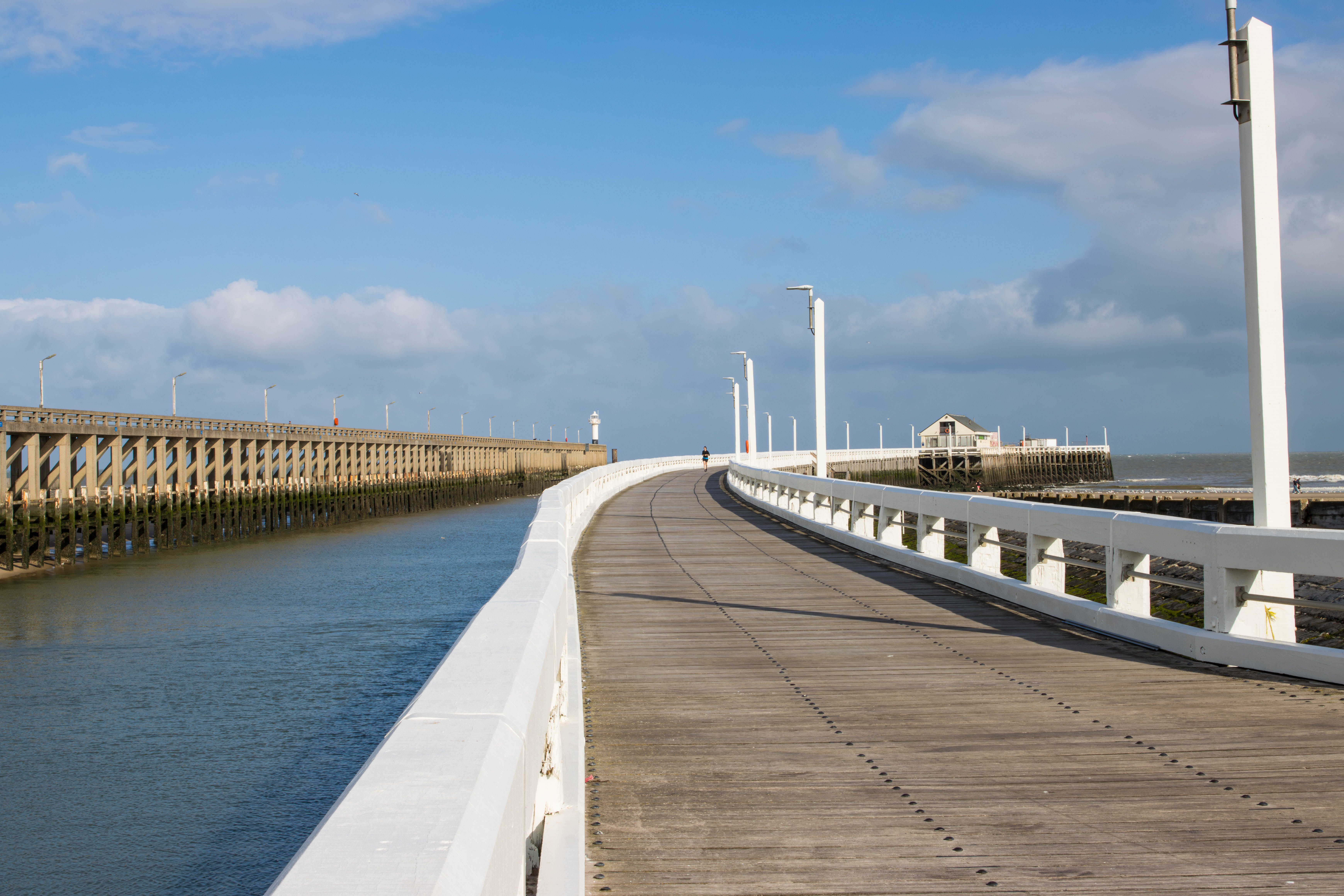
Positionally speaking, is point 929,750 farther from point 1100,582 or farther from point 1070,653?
point 1100,582

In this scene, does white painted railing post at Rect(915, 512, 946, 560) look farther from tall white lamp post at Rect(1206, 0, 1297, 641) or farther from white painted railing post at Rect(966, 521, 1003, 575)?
tall white lamp post at Rect(1206, 0, 1297, 641)

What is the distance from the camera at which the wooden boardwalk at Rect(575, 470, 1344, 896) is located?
14.3 ft

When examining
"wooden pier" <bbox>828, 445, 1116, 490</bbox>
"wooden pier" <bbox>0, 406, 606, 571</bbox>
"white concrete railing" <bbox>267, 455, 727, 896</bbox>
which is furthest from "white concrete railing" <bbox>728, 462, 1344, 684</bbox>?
"wooden pier" <bbox>828, 445, 1116, 490</bbox>

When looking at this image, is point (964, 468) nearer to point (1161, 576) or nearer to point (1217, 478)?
point (1217, 478)

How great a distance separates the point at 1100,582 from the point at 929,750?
14.9 metres

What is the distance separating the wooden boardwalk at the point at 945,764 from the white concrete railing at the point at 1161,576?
0.23 meters

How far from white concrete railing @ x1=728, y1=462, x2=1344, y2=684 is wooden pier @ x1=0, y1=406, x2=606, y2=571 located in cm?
3275

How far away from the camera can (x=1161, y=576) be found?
9.60 meters

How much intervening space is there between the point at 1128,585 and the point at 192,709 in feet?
43.7

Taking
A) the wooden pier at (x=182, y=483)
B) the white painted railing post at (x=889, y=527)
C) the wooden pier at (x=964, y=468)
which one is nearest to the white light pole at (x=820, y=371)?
the white painted railing post at (x=889, y=527)

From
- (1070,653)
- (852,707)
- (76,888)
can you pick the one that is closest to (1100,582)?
(1070,653)

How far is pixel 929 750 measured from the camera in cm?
611

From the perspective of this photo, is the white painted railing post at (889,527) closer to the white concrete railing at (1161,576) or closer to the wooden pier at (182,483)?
the white concrete railing at (1161,576)

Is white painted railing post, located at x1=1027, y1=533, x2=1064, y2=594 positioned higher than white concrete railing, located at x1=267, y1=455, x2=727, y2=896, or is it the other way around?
white concrete railing, located at x1=267, y1=455, x2=727, y2=896
